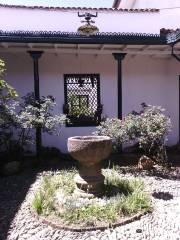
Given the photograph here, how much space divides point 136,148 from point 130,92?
6.14 ft

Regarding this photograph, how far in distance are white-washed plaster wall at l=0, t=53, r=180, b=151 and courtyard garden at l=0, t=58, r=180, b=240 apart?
1.38 metres

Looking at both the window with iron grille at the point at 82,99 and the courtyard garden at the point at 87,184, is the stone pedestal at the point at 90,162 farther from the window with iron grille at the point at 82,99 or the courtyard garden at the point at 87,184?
the window with iron grille at the point at 82,99

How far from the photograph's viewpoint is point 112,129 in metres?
8.28

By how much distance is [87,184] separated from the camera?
6.19 meters

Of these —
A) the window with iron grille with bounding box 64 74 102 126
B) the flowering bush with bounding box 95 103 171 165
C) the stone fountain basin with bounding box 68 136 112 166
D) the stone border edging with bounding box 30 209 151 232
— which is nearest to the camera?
the stone border edging with bounding box 30 209 151 232

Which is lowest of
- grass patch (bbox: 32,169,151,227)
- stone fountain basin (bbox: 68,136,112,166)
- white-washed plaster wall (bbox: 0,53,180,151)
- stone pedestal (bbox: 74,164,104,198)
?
grass patch (bbox: 32,169,151,227)

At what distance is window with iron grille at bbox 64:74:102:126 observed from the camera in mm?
10711

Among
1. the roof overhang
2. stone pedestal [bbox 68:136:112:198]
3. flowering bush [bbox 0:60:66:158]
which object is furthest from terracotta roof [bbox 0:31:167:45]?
stone pedestal [bbox 68:136:112:198]

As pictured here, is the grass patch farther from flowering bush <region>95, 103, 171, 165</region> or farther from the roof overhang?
the roof overhang

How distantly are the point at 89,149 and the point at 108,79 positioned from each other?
5.13 metres

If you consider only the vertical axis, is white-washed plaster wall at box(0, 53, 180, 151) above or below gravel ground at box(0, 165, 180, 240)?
A: above

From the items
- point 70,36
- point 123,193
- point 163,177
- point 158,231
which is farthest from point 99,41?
point 158,231

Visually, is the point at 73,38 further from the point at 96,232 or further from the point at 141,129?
the point at 96,232

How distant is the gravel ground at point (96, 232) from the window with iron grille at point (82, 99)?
402cm
